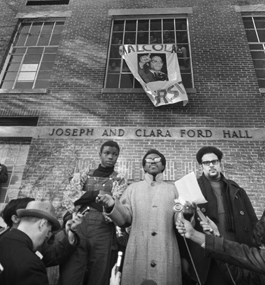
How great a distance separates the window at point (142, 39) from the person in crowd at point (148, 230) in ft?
13.5

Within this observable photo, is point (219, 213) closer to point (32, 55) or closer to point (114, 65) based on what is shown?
point (114, 65)

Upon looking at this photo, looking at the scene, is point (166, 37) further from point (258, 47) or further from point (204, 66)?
point (258, 47)

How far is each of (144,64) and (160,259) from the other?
16.1 ft

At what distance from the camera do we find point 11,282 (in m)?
1.60

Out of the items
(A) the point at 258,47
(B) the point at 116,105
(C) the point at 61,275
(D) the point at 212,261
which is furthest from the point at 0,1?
(D) the point at 212,261

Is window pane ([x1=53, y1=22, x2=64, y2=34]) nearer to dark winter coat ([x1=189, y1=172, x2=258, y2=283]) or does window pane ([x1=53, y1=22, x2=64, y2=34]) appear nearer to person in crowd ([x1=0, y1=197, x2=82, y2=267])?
person in crowd ([x1=0, y1=197, x2=82, y2=267])

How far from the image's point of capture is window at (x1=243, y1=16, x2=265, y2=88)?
21.6ft

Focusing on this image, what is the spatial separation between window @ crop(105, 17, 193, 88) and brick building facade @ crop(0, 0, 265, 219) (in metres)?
0.04

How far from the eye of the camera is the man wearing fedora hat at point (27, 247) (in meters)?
1.63

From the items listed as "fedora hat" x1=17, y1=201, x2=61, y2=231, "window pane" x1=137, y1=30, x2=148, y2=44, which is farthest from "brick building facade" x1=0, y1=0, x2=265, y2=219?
"fedora hat" x1=17, y1=201, x2=61, y2=231

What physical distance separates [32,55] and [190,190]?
689cm

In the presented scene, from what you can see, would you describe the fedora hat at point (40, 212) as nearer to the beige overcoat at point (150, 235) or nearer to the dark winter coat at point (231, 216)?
the beige overcoat at point (150, 235)

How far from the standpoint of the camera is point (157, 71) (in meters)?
6.05

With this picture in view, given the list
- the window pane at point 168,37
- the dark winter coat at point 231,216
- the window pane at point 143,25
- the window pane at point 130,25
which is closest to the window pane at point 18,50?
the window pane at point 130,25
